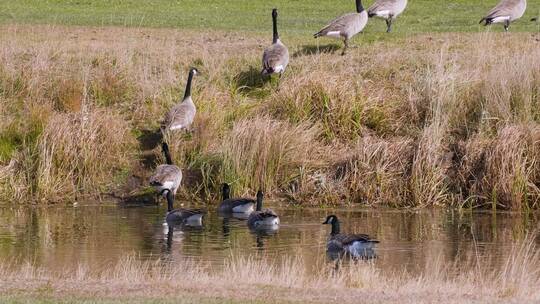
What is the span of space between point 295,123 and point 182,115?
2.46m

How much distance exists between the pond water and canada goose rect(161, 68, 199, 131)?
1.73 m

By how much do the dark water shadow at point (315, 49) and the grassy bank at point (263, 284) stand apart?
40.1 feet

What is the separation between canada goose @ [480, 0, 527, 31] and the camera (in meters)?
29.4

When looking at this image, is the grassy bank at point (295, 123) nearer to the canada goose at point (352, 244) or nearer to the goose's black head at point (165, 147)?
the goose's black head at point (165, 147)

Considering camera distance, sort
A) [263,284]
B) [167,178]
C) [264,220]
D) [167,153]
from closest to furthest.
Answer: [263,284]
[264,220]
[167,178]
[167,153]

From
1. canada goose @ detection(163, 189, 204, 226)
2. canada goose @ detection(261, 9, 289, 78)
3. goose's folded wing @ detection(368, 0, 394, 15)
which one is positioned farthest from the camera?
goose's folded wing @ detection(368, 0, 394, 15)

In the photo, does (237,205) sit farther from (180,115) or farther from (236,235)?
(180,115)

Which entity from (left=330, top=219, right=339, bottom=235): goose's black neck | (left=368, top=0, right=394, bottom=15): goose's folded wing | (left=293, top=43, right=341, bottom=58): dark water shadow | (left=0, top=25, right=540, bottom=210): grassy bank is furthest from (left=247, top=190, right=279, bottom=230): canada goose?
(left=368, top=0, right=394, bottom=15): goose's folded wing

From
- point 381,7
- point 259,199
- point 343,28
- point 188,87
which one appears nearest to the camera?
point 259,199

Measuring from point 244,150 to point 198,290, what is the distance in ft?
31.6

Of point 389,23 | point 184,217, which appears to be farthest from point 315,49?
point 184,217

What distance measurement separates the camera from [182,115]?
24234 millimetres

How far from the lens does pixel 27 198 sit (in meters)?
23.7

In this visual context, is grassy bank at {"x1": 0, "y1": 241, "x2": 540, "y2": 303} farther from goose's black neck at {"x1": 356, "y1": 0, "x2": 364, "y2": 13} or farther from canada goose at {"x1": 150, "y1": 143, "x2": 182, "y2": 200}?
goose's black neck at {"x1": 356, "y1": 0, "x2": 364, "y2": 13}
